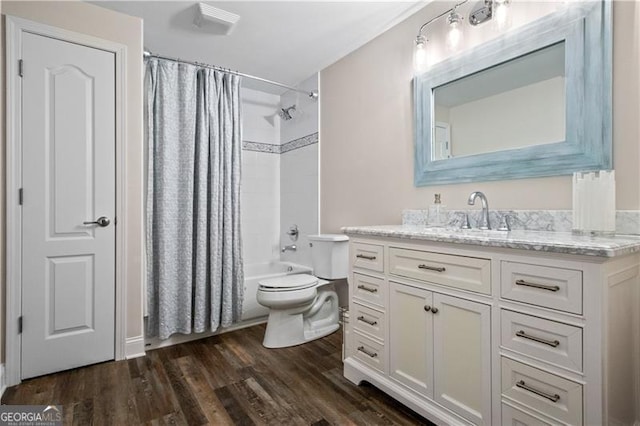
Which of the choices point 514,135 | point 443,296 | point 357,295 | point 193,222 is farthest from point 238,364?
point 514,135

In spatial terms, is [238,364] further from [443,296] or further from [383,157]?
[383,157]

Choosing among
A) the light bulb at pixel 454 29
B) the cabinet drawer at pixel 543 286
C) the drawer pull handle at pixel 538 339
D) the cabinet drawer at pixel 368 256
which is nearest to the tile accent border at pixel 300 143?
the light bulb at pixel 454 29

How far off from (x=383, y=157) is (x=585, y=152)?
1219 mm

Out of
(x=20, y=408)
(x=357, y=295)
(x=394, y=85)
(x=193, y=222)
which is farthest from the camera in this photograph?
(x=193, y=222)

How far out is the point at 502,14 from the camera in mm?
1669

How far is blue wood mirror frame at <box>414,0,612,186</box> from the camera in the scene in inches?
53.2

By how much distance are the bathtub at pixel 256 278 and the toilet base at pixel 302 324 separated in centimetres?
38

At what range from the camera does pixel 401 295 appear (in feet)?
5.18

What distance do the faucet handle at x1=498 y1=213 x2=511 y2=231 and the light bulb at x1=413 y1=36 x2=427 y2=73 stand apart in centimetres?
106

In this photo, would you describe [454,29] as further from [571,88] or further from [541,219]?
[541,219]

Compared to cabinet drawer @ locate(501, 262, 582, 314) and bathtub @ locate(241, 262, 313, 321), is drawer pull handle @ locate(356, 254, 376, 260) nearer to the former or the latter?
cabinet drawer @ locate(501, 262, 582, 314)

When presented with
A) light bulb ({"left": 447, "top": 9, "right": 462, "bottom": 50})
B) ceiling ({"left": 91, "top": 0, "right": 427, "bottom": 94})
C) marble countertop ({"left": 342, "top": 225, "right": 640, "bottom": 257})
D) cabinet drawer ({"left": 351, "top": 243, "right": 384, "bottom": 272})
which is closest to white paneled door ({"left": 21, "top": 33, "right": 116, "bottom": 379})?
ceiling ({"left": 91, "top": 0, "right": 427, "bottom": 94})

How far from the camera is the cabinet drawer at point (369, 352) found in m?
1.68

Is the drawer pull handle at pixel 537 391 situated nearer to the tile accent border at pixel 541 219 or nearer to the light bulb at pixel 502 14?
the tile accent border at pixel 541 219
